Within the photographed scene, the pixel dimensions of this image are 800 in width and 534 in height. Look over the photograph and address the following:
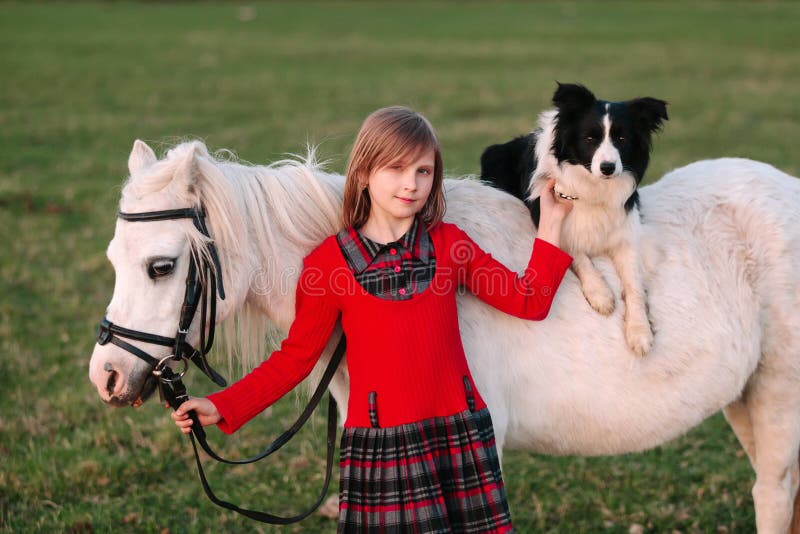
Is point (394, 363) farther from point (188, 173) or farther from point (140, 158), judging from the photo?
point (140, 158)

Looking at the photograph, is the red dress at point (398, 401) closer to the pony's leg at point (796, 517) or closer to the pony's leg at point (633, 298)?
the pony's leg at point (633, 298)

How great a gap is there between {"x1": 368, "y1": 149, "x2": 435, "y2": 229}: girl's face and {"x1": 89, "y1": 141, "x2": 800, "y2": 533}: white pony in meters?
0.35

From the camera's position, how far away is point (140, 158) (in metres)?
3.21

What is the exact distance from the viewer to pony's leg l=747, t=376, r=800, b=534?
12.3 feet

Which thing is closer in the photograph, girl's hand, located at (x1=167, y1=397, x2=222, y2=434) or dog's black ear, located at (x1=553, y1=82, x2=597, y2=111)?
girl's hand, located at (x1=167, y1=397, x2=222, y2=434)

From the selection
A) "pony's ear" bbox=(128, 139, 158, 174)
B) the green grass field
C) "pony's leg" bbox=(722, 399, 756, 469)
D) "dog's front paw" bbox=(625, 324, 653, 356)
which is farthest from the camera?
the green grass field

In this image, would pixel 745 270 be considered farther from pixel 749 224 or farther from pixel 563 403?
pixel 563 403

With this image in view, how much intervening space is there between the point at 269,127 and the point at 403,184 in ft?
47.3

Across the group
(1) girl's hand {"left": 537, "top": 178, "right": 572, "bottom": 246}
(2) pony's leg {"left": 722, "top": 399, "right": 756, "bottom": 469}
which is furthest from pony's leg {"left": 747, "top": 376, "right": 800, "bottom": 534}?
(1) girl's hand {"left": 537, "top": 178, "right": 572, "bottom": 246}

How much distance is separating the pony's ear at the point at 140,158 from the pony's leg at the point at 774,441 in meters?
2.81

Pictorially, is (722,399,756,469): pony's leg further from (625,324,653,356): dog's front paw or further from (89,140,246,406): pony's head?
(89,140,246,406): pony's head

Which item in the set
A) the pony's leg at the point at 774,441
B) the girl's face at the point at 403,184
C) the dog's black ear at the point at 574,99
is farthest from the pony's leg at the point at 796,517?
the girl's face at the point at 403,184

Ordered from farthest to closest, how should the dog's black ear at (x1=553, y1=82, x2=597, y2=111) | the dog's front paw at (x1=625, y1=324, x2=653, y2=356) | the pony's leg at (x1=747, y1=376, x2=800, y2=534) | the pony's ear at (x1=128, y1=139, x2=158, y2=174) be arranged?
1. the pony's leg at (x1=747, y1=376, x2=800, y2=534)
2. the dog's black ear at (x1=553, y1=82, x2=597, y2=111)
3. the dog's front paw at (x1=625, y1=324, x2=653, y2=356)
4. the pony's ear at (x1=128, y1=139, x2=158, y2=174)

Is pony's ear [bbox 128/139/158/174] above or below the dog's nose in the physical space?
above
